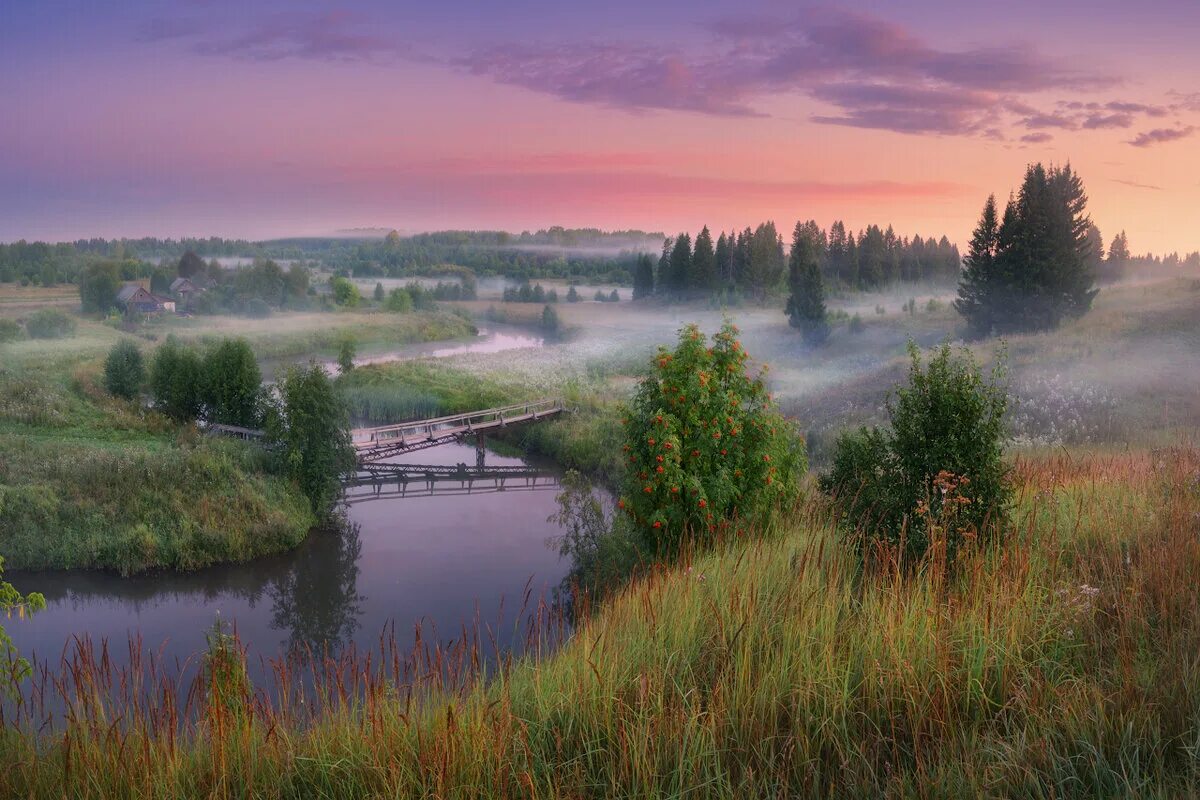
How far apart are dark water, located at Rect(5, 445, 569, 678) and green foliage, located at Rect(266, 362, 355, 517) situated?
4.65ft

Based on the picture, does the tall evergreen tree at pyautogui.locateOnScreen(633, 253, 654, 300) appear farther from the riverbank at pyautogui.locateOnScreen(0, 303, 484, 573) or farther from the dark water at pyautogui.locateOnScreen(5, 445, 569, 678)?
the dark water at pyautogui.locateOnScreen(5, 445, 569, 678)

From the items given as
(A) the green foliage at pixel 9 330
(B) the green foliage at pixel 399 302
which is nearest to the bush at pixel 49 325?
(A) the green foliage at pixel 9 330

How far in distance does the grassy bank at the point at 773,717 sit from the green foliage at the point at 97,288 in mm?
45809

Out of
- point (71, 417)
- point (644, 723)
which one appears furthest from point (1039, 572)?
point (71, 417)

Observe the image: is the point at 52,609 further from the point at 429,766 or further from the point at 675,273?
the point at 675,273

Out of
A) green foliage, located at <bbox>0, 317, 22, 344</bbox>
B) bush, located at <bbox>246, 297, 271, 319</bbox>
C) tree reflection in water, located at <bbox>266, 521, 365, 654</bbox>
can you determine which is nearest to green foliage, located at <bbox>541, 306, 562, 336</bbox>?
bush, located at <bbox>246, 297, 271, 319</bbox>

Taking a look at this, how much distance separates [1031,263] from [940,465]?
30.4m

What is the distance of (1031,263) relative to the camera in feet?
106

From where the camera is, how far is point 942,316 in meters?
43.3

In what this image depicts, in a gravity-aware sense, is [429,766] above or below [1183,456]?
below

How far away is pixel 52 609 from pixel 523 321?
4704 cm

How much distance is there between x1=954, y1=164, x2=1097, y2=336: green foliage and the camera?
32312 mm

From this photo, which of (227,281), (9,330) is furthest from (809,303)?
(9,330)

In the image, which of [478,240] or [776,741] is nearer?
[776,741]
